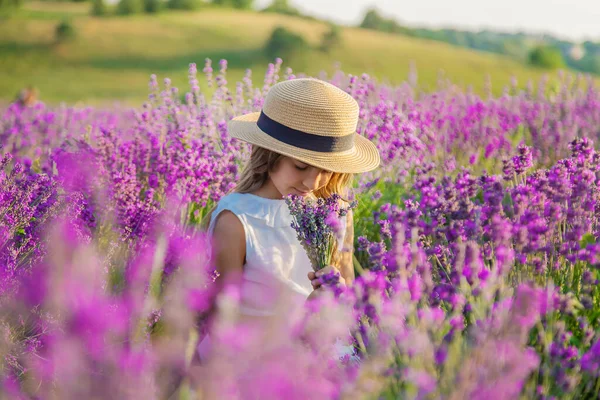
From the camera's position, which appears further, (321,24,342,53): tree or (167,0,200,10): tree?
(167,0,200,10): tree

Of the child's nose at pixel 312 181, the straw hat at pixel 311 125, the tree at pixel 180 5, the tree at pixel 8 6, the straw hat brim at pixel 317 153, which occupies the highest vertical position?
the straw hat at pixel 311 125

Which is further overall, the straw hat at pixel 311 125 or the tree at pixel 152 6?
the tree at pixel 152 6

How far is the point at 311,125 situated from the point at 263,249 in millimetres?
542

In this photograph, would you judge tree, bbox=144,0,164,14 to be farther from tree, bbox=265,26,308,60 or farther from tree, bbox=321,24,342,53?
tree, bbox=321,24,342,53

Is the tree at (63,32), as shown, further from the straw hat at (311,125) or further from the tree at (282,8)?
the straw hat at (311,125)

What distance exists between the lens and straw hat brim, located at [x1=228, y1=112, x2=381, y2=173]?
2.40 m

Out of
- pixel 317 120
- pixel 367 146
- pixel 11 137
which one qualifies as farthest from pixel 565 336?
pixel 11 137

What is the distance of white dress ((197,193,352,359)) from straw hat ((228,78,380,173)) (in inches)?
10.0

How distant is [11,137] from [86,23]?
25455 millimetres

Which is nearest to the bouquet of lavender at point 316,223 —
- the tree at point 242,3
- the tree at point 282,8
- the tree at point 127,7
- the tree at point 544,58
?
the tree at point 544,58

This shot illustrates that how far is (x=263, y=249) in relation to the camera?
2.60 metres

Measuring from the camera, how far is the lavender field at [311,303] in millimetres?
1156

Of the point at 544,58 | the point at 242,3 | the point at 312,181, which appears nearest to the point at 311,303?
the point at 312,181

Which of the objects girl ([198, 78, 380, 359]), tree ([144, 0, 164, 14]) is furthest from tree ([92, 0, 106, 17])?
girl ([198, 78, 380, 359])
